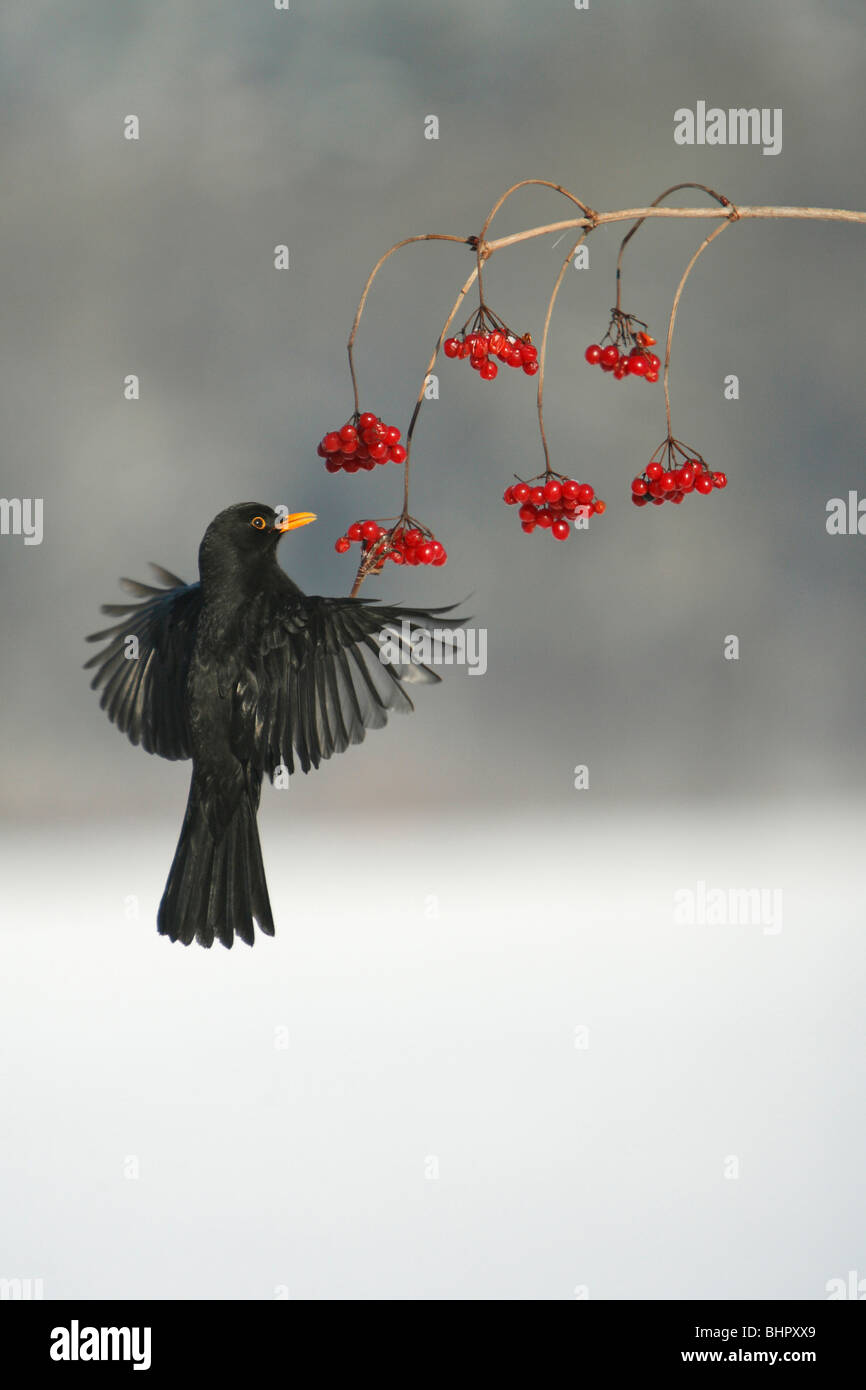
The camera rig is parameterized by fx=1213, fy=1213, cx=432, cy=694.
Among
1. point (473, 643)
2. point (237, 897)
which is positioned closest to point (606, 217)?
point (237, 897)

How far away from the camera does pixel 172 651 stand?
5.20 feet

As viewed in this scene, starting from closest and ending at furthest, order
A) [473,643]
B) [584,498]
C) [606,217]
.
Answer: [606,217] < [584,498] < [473,643]

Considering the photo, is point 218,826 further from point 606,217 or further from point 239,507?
point 606,217

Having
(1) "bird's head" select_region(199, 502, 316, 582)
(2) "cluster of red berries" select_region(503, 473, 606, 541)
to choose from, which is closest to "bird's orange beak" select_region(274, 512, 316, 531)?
(1) "bird's head" select_region(199, 502, 316, 582)

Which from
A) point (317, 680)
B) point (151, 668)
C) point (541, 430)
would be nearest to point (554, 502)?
point (541, 430)

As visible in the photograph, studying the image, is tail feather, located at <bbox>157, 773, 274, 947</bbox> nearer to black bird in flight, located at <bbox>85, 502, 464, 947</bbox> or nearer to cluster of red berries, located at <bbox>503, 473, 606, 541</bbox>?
black bird in flight, located at <bbox>85, 502, 464, 947</bbox>

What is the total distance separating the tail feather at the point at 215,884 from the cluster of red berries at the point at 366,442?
40 cm

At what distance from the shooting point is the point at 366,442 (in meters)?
1.33

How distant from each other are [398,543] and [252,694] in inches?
10.5

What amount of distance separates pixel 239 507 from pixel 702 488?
1.82 feet

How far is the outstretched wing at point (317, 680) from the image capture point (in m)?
1.41

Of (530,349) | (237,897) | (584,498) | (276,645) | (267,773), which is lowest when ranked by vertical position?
(237,897)

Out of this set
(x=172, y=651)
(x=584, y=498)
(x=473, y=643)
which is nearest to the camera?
(x=584, y=498)

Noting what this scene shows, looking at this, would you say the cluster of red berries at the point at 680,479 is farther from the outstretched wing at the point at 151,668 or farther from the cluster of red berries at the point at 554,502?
the outstretched wing at the point at 151,668
